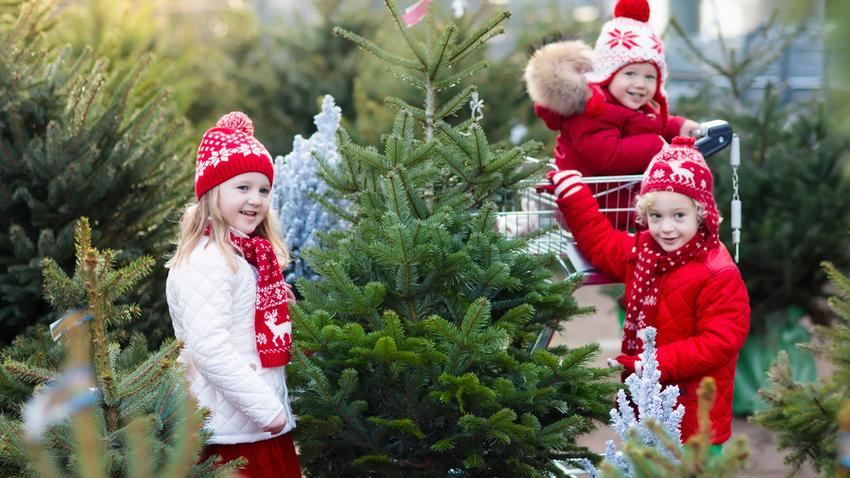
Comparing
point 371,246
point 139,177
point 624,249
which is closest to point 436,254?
point 371,246

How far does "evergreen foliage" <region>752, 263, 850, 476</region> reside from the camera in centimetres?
322

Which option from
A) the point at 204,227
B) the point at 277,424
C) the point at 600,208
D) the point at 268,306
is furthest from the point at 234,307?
the point at 600,208

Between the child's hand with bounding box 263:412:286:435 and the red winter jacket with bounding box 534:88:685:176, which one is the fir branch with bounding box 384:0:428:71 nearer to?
the red winter jacket with bounding box 534:88:685:176

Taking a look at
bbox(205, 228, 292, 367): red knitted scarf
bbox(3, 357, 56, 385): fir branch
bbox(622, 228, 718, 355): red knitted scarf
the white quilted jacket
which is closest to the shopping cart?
bbox(622, 228, 718, 355): red knitted scarf

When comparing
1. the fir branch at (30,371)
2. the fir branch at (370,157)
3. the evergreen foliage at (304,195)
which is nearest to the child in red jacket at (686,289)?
the fir branch at (370,157)

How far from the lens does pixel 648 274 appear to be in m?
4.16

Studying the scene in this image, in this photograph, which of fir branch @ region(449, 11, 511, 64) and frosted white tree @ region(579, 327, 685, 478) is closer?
frosted white tree @ region(579, 327, 685, 478)

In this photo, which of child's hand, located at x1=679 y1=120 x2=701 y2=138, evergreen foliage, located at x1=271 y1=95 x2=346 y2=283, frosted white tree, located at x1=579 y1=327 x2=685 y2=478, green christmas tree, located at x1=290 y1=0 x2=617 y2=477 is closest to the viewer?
frosted white tree, located at x1=579 y1=327 x2=685 y2=478

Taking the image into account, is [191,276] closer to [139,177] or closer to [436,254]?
[436,254]

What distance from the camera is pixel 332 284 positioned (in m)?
3.61

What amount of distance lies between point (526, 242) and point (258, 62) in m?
9.78

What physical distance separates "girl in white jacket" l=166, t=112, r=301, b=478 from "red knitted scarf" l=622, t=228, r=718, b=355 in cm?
134

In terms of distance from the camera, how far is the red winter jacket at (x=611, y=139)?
4.61m

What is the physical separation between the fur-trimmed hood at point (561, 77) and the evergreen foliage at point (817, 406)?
1.40m
